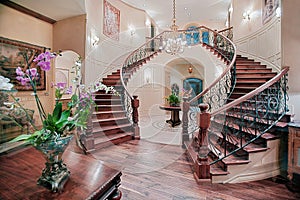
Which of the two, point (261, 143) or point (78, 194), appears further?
point (261, 143)

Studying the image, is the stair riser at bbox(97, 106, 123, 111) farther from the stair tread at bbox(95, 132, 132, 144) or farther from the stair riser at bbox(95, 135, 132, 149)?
the stair riser at bbox(95, 135, 132, 149)

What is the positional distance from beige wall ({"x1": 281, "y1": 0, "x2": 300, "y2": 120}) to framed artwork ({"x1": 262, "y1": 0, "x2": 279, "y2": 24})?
6.37 ft

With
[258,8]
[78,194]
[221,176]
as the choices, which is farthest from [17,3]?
[258,8]

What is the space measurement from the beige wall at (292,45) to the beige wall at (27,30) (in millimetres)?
4050

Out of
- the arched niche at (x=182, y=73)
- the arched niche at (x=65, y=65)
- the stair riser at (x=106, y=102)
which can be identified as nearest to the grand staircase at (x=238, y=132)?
the stair riser at (x=106, y=102)

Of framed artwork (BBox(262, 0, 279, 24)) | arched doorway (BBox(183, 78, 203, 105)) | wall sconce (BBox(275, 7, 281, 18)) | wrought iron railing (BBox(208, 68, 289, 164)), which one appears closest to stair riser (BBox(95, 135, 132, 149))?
wrought iron railing (BBox(208, 68, 289, 164))

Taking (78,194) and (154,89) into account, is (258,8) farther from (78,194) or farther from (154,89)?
(78,194)

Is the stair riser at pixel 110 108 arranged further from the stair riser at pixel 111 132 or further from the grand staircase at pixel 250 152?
the grand staircase at pixel 250 152

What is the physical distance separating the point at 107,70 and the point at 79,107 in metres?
5.54

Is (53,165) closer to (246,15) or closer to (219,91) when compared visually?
(219,91)

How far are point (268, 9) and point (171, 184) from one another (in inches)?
219

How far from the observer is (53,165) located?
3.16ft

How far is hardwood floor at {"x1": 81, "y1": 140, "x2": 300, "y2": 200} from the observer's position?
2033mm

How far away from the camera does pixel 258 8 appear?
18.1 feet
